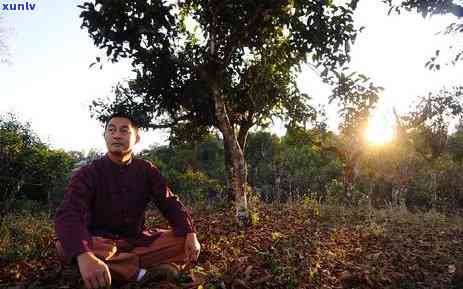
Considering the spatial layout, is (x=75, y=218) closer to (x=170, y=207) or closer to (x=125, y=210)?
(x=125, y=210)

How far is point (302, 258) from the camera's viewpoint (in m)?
5.56

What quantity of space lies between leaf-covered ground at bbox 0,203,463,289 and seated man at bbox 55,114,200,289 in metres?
0.35

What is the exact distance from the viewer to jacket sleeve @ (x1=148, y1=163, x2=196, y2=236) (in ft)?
15.1

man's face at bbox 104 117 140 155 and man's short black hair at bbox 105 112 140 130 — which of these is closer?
man's face at bbox 104 117 140 155

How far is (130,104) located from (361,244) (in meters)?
8.65

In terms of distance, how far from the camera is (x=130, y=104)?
1272 centimetres

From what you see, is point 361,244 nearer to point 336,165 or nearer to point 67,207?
point 67,207

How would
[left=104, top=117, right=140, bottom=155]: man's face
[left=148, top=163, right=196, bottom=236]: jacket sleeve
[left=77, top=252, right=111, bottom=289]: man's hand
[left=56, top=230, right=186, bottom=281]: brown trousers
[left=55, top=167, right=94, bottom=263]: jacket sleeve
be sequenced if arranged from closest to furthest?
1. [left=77, top=252, right=111, bottom=289]: man's hand
2. [left=55, top=167, right=94, bottom=263]: jacket sleeve
3. [left=56, top=230, right=186, bottom=281]: brown trousers
4. [left=104, top=117, right=140, bottom=155]: man's face
5. [left=148, top=163, right=196, bottom=236]: jacket sleeve

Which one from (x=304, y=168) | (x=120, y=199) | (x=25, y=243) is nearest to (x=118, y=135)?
(x=120, y=199)

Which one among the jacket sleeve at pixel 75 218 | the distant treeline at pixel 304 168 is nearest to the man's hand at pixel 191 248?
the jacket sleeve at pixel 75 218

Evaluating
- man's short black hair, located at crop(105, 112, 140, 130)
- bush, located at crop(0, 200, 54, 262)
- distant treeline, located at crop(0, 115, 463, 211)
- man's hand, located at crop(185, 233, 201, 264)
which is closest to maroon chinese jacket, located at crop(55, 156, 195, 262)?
man's hand, located at crop(185, 233, 201, 264)

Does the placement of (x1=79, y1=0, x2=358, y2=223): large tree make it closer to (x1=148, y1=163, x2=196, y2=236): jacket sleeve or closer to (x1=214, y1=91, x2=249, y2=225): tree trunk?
(x1=214, y1=91, x2=249, y2=225): tree trunk

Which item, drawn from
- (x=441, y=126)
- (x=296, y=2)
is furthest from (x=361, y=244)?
(x=441, y=126)

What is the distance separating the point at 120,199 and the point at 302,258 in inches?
111
